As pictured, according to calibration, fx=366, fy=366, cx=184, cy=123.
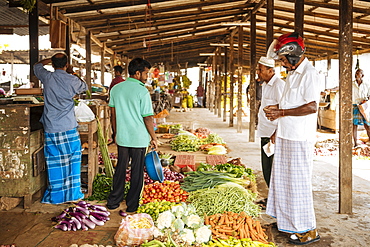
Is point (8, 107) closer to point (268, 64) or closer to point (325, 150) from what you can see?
point (268, 64)

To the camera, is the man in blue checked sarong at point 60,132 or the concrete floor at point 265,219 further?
the man in blue checked sarong at point 60,132

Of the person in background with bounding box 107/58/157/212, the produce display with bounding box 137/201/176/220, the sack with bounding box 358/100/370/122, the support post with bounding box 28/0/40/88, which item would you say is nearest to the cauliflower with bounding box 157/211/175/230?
the produce display with bounding box 137/201/176/220

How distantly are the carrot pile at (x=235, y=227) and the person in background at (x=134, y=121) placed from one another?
106 centimetres

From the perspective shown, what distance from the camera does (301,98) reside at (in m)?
3.48

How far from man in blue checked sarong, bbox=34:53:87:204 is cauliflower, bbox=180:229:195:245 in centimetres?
214

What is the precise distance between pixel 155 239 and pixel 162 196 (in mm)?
1401

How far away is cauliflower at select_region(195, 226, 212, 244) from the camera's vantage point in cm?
325

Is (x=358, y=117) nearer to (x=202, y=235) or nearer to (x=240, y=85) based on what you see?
(x=240, y=85)

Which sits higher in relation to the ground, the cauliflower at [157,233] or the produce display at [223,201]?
the produce display at [223,201]

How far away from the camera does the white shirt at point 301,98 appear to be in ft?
11.2

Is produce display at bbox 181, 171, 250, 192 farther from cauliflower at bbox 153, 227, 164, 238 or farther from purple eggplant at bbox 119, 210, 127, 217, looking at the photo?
cauliflower at bbox 153, 227, 164, 238

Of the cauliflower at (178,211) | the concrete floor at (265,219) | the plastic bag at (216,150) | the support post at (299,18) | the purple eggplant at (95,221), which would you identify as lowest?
the concrete floor at (265,219)

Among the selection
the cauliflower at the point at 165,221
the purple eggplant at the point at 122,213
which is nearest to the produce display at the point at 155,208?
the purple eggplant at the point at 122,213

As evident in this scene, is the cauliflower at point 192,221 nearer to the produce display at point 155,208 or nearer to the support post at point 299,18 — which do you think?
the produce display at point 155,208
